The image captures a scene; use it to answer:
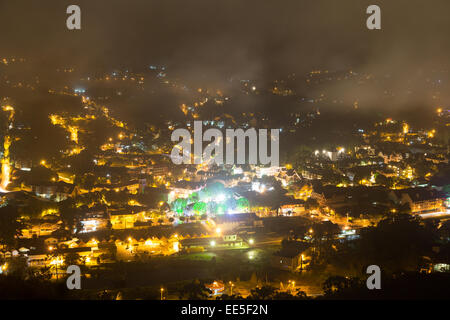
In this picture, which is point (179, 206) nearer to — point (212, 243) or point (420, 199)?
point (212, 243)

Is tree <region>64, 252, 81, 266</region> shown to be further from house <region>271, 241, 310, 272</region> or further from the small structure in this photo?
house <region>271, 241, 310, 272</region>

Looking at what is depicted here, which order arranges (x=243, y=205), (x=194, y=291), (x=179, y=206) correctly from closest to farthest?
(x=194, y=291)
(x=179, y=206)
(x=243, y=205)

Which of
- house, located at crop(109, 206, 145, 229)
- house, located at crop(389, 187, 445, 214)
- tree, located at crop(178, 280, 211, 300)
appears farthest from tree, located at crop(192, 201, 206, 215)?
house, located at crop(389, 187, 445, 214)

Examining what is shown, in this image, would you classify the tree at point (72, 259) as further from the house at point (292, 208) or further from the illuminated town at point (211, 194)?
the house at point (292, 208)

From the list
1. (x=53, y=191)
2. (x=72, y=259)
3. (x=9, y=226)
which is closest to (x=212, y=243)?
(x=72, y=259)
